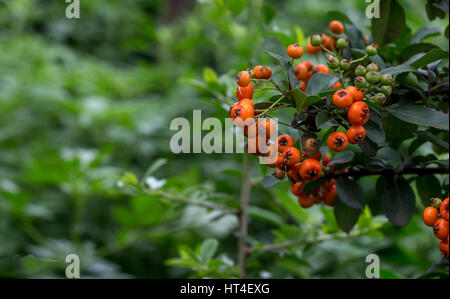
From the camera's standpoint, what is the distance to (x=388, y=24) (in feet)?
3.60

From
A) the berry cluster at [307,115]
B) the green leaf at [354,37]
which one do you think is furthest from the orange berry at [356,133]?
the green leaf at [354,37]

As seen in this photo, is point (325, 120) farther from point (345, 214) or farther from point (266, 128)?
point (345, 214)

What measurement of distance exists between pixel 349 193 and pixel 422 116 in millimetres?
226

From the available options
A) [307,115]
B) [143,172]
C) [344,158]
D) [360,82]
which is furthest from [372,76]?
[143,172]

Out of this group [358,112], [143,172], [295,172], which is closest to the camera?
[358,112]

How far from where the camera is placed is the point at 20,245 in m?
2.09

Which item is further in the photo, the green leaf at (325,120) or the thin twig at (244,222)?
the thin twig at (244,222)

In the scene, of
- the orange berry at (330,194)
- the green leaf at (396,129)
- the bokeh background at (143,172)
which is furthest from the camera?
the bokeh background at (143,172)

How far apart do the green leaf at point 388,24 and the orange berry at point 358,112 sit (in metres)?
0.38

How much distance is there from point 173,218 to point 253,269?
0.74 meters

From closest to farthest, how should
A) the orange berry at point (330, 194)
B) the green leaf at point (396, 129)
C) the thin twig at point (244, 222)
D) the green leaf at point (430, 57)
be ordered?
the green leaf at point (430, 57), the green leaf at point (396, 129), the orange berry at point (330, 194), the thin twig at point (244, 222)

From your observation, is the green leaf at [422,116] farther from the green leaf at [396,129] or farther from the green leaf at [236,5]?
the green leaf at [236,5]

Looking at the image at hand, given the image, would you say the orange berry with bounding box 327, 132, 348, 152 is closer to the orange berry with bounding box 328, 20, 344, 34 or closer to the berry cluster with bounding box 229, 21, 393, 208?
the berry cluster with bounding box 229, 21, 393, 208

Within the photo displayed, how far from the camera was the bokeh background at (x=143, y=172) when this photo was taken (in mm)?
1396
